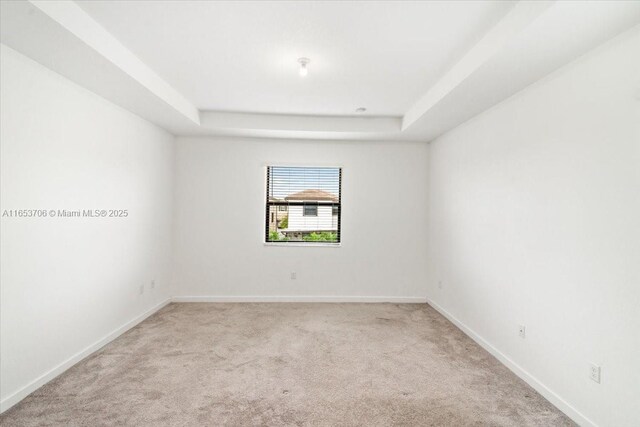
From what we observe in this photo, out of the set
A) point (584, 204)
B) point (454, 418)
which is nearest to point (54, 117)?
point (454, 418)

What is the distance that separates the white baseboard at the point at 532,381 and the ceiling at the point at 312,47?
7.91 feet

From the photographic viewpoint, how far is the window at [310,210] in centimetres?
497

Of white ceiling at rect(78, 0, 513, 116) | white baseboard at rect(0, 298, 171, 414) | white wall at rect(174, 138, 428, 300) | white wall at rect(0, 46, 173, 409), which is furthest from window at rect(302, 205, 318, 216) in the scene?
white baseboard at rect(0, 298, 171, 414)

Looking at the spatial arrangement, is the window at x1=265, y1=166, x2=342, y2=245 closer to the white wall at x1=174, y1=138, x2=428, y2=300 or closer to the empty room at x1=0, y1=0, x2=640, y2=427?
the white wall at x1=174, y1=138, x2=428, y2=300

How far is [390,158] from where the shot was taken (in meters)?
4.84

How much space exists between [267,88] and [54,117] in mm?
1870

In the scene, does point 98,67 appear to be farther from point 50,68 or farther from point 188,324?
point 188,324

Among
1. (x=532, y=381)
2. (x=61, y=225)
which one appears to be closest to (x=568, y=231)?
(x=532, y=381)

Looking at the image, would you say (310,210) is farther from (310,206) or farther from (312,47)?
(312,47)

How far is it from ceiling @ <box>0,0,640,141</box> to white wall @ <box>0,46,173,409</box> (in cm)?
28

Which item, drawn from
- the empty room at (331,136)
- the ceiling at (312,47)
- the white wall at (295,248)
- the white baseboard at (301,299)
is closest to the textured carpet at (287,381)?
the empty room at (331,136)

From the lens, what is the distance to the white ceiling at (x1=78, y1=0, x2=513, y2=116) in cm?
201

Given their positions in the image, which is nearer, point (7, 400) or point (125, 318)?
point (7, 400)

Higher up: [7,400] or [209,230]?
[209,230]
